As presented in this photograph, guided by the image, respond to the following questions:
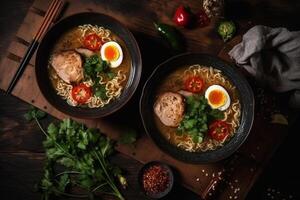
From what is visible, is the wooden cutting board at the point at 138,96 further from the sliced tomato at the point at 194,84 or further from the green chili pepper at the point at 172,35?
the sliced tomato at the point at 194,84

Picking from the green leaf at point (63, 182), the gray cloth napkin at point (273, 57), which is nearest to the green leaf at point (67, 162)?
the green leaf at point (63, 182)

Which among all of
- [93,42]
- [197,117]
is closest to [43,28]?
[93,42]

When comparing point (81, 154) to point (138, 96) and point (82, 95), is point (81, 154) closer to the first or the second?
point (82, 95)

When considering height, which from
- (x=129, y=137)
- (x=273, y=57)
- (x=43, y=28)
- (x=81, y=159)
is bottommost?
(x=81, y=159)

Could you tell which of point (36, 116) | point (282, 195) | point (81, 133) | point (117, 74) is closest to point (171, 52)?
point (117, 74)

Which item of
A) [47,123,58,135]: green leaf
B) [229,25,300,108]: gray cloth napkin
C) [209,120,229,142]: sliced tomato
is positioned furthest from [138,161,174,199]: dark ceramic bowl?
[229,25,300,108]: gray cloth napkin

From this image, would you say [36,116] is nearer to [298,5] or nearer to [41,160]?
[41,160]
